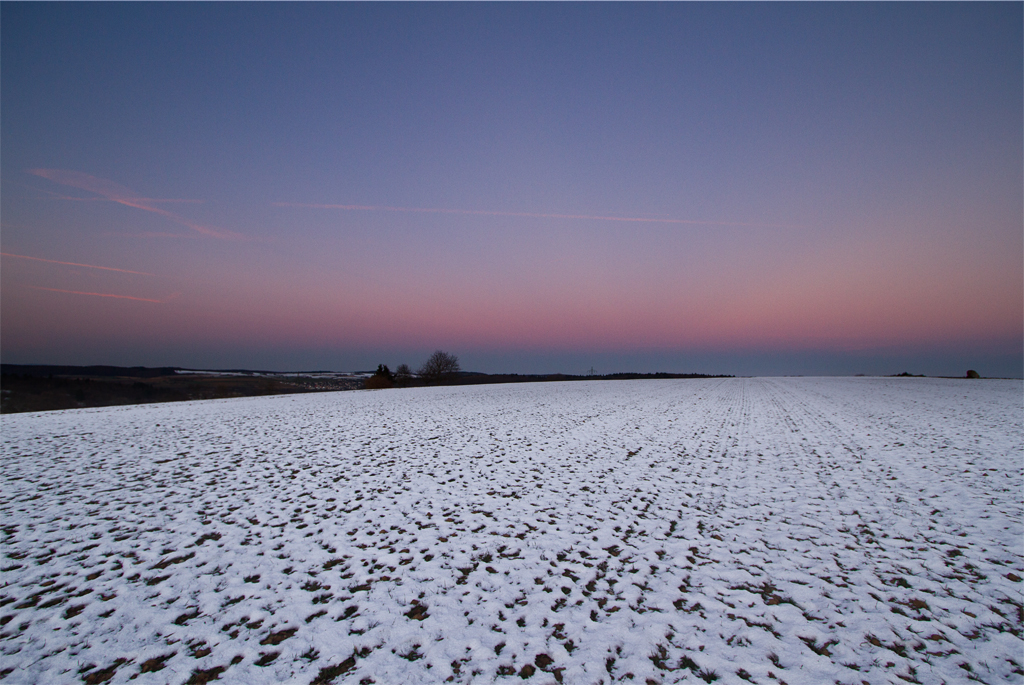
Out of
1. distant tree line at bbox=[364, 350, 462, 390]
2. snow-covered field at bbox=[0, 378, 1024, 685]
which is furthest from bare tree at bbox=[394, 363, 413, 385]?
snow-covered field at bbox=[0, 378, 1024, 685]

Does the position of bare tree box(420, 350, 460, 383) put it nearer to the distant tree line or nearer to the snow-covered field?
the distant tree line

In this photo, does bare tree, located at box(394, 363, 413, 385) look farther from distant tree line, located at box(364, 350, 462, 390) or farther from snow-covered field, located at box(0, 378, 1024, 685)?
snow-covered field, located at box(0, 378, 1024, 685)

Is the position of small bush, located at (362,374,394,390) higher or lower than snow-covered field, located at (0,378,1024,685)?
higher

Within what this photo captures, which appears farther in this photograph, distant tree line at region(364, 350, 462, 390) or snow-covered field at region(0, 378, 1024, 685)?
distant tree line at region(364, 350, 462, 390)

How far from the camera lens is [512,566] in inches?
240

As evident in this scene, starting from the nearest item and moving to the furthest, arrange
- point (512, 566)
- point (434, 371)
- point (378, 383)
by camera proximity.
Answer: point (512, 566) < point (378, 383) < point (434, 371)

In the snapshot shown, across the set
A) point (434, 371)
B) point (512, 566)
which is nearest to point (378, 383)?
point (434, 371)

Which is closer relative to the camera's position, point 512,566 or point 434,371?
point 512,566

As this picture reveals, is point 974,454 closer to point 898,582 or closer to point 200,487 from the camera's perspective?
point 898,582

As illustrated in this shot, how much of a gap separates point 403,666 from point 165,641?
2821mm

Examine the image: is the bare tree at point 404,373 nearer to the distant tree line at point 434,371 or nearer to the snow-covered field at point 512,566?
the distant tree line at point 434,371

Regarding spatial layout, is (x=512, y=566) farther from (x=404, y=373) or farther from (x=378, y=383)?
(x=404, y=373)

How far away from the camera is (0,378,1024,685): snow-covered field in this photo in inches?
167

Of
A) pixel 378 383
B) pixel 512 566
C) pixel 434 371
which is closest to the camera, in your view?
pixel 512 566
